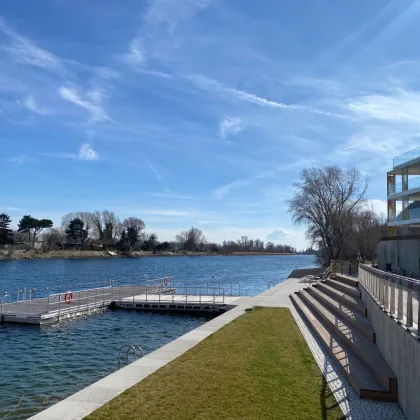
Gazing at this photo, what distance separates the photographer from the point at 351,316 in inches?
530

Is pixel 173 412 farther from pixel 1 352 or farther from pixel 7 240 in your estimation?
pixel 7 240

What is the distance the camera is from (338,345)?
11.5 m

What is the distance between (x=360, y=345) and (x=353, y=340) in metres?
0.58

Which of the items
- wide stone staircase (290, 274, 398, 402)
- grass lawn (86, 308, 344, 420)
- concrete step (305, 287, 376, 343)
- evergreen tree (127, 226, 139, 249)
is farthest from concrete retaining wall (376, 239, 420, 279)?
evergreen tree (127, 226, 139, 249)

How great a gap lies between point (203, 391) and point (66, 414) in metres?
2.57

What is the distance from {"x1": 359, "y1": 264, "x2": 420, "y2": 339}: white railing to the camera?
7056 mm

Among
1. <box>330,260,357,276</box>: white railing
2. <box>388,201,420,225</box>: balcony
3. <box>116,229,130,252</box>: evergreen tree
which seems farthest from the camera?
<box>116,229,130,252</box>: evergreen tree

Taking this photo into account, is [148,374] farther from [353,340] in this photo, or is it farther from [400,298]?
[400,298]

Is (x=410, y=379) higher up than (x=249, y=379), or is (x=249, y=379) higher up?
(x=410, y=379)

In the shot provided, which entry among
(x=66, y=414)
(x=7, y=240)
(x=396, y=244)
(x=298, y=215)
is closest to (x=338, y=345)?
(x=66, y=414)

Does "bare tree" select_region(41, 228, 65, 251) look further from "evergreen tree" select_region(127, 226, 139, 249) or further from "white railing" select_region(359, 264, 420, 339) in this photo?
"white railing" select_region(359, 264, 420, 339)

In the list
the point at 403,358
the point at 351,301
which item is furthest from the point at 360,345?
the point at 351,301

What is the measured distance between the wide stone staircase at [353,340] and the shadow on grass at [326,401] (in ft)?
1.85

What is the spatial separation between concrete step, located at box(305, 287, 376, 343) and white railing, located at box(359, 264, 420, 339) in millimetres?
901
